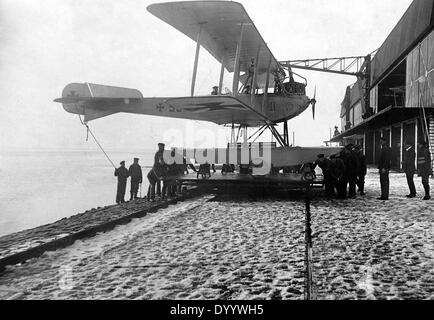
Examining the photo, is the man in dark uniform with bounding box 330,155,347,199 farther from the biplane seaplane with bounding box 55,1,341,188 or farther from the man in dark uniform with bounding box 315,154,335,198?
the biplane seaplane with bounding box 55,1,341,188

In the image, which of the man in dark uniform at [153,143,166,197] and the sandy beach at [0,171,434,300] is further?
the man in dark uniform at [153,143,166,197]

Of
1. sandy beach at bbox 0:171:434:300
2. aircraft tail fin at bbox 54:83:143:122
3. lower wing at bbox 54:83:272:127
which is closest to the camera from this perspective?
sandy beach at bbox 0:171:434:300

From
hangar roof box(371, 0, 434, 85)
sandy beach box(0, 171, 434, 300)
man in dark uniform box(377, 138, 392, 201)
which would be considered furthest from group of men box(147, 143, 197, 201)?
hangar roof box(371, 0, 434, 85)

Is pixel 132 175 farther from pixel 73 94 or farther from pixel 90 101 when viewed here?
pixel 73 94

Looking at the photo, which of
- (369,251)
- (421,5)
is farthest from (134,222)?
(421,5)

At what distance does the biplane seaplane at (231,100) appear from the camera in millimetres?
10195

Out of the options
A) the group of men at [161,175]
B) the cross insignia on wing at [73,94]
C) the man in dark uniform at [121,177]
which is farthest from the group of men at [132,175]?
the cross insignia on wing at [73,94]

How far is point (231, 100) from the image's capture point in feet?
33.9

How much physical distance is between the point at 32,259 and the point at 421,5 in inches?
780

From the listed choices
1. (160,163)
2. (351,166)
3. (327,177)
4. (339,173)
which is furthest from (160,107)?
(351,166)

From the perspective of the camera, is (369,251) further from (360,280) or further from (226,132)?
(226,132)

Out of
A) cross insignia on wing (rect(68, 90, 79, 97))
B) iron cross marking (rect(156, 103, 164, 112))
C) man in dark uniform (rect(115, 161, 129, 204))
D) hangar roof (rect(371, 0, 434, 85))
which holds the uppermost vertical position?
hangar roof (rect(371, 0, 434, 85))

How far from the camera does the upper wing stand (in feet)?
31.4

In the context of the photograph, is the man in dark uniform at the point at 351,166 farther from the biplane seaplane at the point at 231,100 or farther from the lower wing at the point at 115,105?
the lower wing at the point at 115,105
